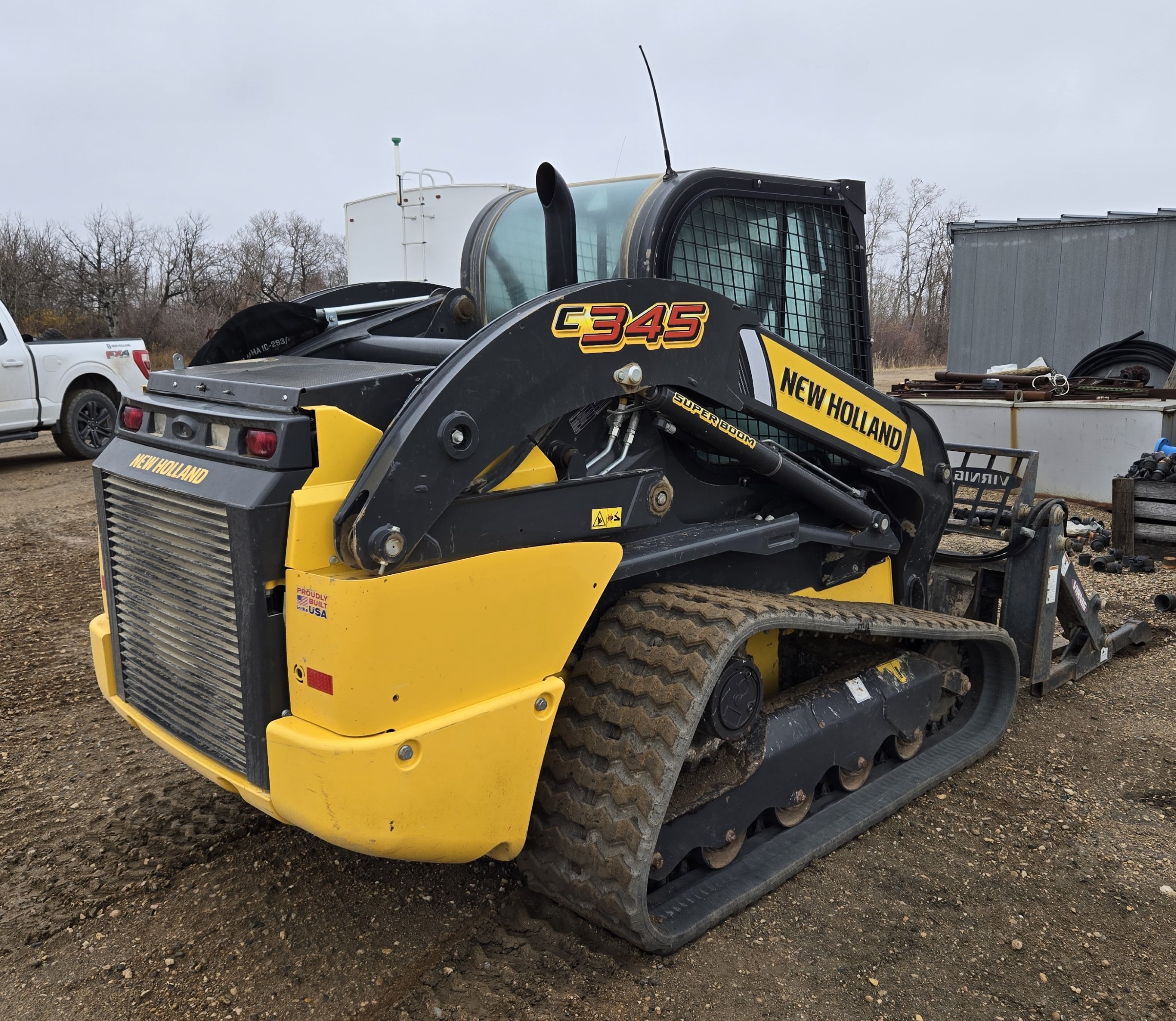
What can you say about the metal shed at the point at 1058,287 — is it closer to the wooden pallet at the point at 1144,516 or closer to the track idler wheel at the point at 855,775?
the wooden pallet at the point at 1144,516

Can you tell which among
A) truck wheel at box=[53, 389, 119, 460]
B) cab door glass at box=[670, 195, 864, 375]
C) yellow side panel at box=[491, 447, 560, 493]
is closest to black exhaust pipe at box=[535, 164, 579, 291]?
cab door glass at box=[670, 195, 864, 375]

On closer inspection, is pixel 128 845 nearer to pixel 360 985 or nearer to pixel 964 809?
pixel 360 985

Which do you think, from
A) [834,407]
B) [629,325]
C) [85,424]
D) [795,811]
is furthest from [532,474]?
[85,424]

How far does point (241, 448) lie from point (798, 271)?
220cm

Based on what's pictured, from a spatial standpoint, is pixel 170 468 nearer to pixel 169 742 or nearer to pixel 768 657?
pixel 169 742

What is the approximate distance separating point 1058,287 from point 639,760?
14.0 metres

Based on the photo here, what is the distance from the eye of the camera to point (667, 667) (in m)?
2.70

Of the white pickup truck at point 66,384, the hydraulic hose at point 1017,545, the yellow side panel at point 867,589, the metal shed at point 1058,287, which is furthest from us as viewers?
the metal shed at point 1058,287

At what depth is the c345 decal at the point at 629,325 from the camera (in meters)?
2.55

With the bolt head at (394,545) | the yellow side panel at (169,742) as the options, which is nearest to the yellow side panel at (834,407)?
the bolt head at (394,545)

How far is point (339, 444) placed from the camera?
2303mm

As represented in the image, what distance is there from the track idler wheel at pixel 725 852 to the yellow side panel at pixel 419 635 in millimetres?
916

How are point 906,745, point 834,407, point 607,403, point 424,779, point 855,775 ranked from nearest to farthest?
1. point 424,779
2. point 607,403
3. point 834,407
4. point 855,775
5. point 906,745

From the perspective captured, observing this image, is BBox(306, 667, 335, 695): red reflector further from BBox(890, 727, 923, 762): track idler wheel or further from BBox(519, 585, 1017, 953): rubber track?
BBox(890, 727, 923, 762): track idler wheel
